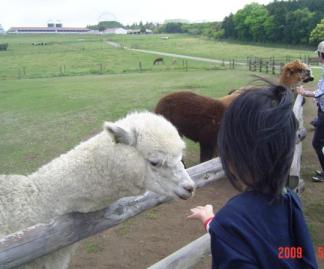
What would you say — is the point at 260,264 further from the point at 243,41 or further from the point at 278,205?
the point at 243,41

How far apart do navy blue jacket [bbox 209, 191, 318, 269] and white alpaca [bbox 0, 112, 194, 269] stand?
133 centimetres

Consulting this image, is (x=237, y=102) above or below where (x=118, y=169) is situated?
above

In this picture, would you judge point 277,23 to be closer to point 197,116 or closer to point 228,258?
point 197,116

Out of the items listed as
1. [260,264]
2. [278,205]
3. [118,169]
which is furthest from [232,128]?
[118,169]

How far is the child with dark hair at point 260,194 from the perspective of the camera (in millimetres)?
1399

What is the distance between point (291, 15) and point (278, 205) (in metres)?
75.1

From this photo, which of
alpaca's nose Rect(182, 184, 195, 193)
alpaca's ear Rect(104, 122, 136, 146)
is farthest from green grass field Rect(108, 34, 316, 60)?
alpaca's ear Rect(104, 122, 136, 146)

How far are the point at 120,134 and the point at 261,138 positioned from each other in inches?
54.5

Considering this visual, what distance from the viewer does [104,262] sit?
14.3 ft

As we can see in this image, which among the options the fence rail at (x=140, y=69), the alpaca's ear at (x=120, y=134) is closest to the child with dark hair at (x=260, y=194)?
the alpaca's ear at (x=120, y=134)

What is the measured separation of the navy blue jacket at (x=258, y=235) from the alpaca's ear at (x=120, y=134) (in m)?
1.32

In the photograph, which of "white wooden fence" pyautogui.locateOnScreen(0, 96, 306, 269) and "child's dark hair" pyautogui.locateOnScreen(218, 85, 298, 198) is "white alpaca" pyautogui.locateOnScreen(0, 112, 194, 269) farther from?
"child's dark hair" pyautogui.locateOnScreen(218, 85, 298, 198)
